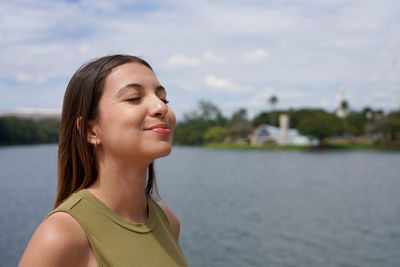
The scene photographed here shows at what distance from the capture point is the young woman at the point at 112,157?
98cm

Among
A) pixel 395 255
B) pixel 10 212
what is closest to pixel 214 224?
pixel 395 255

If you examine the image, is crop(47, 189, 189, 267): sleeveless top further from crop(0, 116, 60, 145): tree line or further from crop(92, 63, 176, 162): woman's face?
crop(0, 116, 60, 145): tree line

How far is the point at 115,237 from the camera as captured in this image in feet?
3.30

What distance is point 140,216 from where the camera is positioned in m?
1.16

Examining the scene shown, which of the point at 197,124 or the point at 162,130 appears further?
the point at 197,124

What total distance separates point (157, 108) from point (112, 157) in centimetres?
19

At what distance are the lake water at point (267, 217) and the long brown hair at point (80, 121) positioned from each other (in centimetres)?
1009

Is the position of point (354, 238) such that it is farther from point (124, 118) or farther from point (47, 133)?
point (47, 133)

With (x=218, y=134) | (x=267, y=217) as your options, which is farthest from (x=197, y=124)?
(x=267, y=217)

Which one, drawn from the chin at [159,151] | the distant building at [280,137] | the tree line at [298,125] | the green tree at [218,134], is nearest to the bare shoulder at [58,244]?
the chin at [159,151]

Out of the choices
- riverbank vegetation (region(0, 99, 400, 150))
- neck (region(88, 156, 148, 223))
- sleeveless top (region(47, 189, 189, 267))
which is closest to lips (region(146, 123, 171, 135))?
neck (region(88, 156, 148, 223))

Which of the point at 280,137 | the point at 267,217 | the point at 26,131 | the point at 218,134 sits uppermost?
the point at 26,131

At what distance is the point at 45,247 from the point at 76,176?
29 centimetres

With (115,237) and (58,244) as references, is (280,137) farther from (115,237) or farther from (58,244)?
(58,244)
